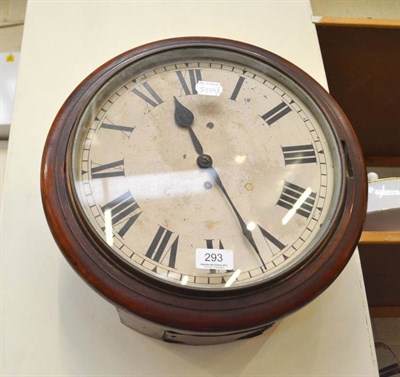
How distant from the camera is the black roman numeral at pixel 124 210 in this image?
81cm

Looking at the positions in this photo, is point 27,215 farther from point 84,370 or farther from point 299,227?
point 299,227

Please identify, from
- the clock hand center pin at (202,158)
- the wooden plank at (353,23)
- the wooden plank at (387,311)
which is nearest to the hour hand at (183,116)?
the clock hand center pin at (202,158)

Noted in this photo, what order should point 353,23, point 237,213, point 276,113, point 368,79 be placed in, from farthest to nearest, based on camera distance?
point 368,79, point 353,23, point 276,113, point 237,213

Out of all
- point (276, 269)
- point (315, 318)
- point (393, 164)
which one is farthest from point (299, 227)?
point (393, 164)

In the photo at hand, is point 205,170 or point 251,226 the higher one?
point 205,170

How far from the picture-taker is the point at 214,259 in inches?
31.4

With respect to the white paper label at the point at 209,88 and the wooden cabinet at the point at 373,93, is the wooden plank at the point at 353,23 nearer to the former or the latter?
the wooden cabinet at the point at 373,93

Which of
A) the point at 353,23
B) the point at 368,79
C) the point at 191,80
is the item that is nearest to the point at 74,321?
the point at 191,80

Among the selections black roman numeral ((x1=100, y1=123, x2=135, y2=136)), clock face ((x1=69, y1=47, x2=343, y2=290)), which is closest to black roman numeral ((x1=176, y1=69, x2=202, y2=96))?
clock face ((x1=69, y1=47, x2=343, y2=290))

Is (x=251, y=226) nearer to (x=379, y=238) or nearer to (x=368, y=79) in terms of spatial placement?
(x=379, y=238)

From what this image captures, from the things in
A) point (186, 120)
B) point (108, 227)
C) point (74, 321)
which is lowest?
point (74, 321)

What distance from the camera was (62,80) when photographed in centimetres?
114

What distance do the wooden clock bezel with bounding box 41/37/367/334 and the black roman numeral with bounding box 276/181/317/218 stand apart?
5 cm

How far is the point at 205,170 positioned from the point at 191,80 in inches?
7.8
